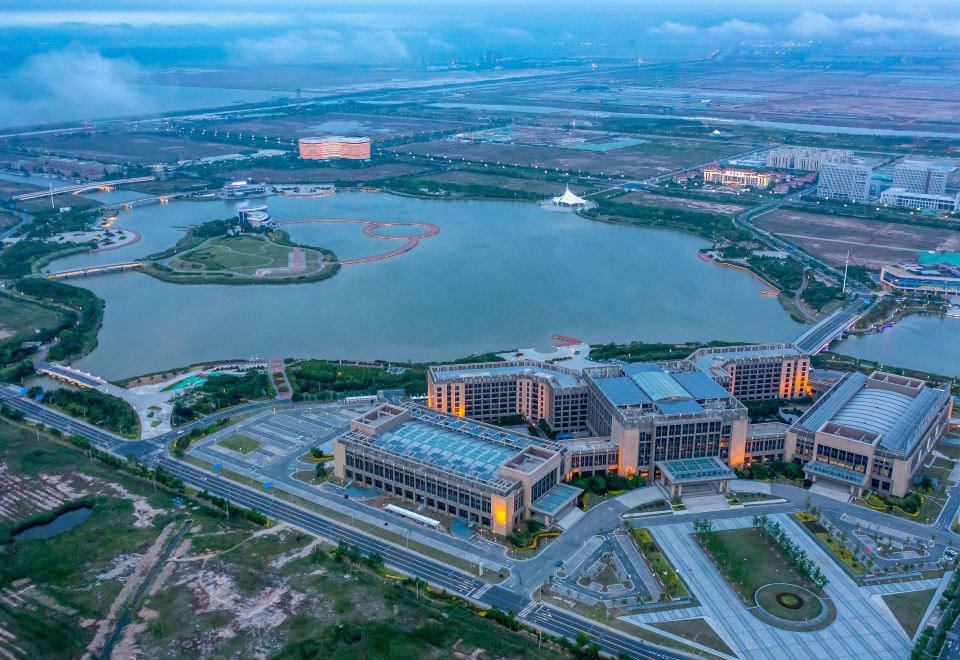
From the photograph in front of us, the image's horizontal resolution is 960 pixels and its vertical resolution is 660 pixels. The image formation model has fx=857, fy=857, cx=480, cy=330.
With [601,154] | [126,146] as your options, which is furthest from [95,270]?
[601,154]

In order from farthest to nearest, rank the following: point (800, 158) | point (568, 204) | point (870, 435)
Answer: point (800, 158), point (568, 204), point (870, 435)

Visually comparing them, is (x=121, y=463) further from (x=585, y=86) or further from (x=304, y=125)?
(x=585, y=86)

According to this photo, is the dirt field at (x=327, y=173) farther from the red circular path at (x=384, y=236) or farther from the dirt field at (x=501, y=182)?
the red circular path at (x=384, y=236)

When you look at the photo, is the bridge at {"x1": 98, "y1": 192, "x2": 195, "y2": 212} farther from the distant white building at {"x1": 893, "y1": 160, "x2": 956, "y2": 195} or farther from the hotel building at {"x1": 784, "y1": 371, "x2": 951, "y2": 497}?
the distant white building at {"x1": 893, "y1": 160, "x2": 956, "y2": 195}

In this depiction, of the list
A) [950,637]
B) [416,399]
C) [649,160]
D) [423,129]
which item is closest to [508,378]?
[416,399]

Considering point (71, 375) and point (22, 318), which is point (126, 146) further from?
point (71, 375)

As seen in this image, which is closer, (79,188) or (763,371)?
(763,371)
